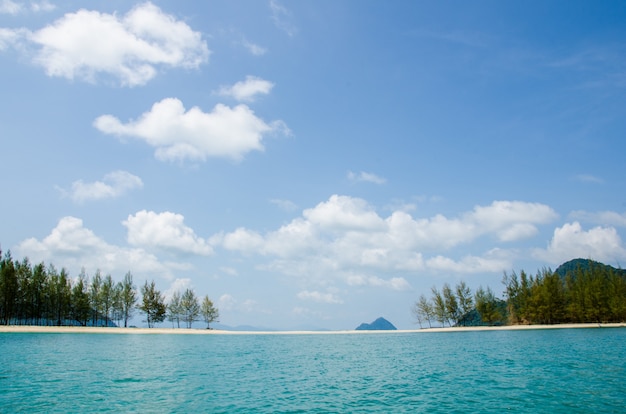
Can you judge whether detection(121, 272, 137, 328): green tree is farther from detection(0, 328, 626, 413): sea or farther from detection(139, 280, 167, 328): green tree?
detection(0, 328, 626, 413): sea

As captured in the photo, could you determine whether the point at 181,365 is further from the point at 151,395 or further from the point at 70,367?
the point at 151,395

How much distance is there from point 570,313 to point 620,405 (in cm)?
12498

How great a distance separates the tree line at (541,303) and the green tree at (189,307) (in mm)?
83598

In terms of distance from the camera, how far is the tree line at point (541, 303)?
388 ft

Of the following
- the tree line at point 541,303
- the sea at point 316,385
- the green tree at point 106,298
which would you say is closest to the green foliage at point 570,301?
the tree line at point 541,303

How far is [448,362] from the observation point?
132ft

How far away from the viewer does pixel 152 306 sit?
13188 cm

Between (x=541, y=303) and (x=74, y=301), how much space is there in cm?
14766

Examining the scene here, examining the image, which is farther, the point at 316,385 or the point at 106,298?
the point at 106,298

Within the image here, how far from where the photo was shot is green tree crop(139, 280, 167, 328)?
431 feet

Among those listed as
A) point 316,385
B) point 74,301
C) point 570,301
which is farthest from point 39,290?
point 570,301

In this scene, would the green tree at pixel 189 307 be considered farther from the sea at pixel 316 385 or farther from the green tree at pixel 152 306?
the sea at pixel 316 385

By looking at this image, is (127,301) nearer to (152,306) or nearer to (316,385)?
(152,306)

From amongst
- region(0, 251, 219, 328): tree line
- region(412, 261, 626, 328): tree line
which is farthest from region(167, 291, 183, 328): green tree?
region(412, 261, 626, 328): tree line
